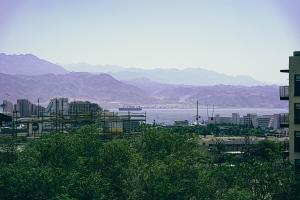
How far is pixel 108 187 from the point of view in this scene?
1038 inches

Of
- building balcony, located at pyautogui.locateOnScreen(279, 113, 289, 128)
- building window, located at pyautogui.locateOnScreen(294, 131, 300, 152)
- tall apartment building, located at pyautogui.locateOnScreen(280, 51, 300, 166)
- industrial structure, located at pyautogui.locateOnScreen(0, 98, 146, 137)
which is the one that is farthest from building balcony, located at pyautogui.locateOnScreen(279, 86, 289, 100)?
industrial structure, located at pyautogui.locateOnScreen(0, 98, 146, 137)

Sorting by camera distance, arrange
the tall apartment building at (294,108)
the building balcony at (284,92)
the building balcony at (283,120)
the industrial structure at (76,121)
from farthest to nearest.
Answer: the industrial structure at (76,121) < the building balcony at (283,120) < the building balcony at (284,92) < the tall apartment building at (294,108)

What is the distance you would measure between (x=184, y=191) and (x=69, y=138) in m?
10.2

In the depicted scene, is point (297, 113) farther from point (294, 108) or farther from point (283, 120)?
point (283, 120)

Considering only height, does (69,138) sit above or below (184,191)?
above

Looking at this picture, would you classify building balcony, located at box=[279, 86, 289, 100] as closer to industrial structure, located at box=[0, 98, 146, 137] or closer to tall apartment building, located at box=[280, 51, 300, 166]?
tall apartment building, located at box=[280, 51, 300, 166]

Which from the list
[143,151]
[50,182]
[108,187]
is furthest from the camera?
[143,151]

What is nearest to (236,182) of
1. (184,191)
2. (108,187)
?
(184,191)

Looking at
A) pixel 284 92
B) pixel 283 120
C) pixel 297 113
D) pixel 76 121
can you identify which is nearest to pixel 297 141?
pixel 297 113

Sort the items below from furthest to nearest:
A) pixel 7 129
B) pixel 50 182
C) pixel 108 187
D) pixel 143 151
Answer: pixel 7 129 < pixel 143 151 < pixel 108 187 < pixel 50 182

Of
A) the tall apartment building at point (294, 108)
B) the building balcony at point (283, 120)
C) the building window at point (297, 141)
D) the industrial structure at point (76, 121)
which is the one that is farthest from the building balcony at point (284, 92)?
the industrial structure at point (76, 121)

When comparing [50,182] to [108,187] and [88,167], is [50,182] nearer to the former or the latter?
[108,187]

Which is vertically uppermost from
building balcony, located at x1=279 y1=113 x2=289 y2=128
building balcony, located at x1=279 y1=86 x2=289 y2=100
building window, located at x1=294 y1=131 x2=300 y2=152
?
building balcony, located at x1=279 y1=86 x2=289 y2=100

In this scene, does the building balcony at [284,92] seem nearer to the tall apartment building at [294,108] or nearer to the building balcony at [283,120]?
the building balcony at [283,120]
